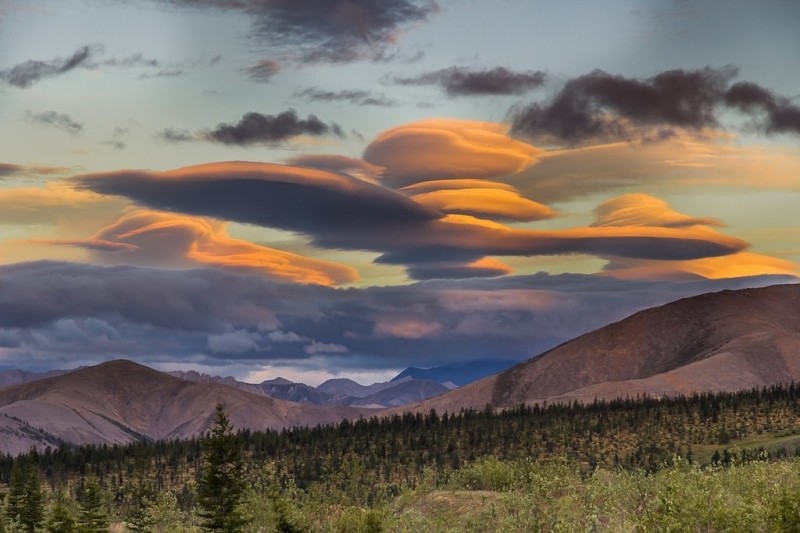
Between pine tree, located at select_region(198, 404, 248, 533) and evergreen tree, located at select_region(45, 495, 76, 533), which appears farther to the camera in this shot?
evergreen tree, located at select_region(45, 495, 76, 533)

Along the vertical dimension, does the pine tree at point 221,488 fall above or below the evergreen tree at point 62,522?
above

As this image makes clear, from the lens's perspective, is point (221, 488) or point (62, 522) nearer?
point (221, 488)

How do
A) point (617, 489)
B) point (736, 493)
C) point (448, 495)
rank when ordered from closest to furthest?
1. point (736, 493)
2. point (617, 489)
3. point (448, 495)

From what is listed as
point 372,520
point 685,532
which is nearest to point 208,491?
point 372,520

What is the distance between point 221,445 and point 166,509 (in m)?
99.9

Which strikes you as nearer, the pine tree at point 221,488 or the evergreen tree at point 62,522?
the pine tree at point 221,488

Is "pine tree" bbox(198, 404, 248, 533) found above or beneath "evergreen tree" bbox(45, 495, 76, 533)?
above

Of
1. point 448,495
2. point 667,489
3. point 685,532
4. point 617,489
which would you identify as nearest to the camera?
point 685,532

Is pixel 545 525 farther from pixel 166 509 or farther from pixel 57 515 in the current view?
pixel 166 509

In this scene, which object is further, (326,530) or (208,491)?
(326,530)

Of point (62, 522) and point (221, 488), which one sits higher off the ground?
point (221, 488)

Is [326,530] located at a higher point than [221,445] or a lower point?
lower

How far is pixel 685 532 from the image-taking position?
10019 centimetres

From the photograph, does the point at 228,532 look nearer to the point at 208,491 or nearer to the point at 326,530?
the point at 208,491
